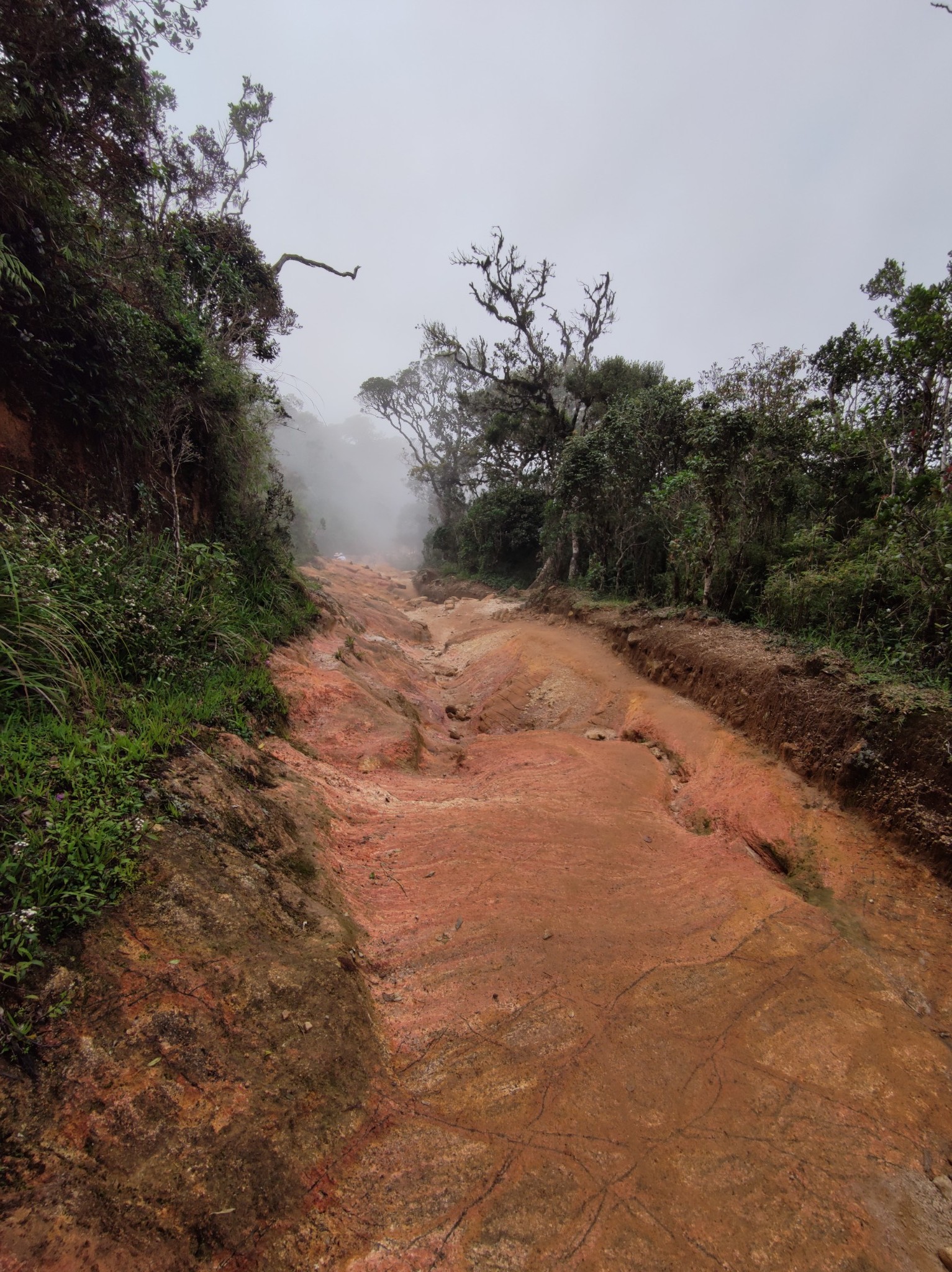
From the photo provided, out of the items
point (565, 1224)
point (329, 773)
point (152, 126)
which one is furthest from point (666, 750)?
point (152, 126)

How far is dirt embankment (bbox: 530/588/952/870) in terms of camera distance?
178 inches

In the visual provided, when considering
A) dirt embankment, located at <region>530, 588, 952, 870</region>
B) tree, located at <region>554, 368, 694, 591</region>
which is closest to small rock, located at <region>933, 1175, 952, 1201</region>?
dirt embankment, located at <region>530, 588, 952, 870</region>

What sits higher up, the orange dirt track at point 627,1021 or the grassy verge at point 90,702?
the grassy verge at point 90,702

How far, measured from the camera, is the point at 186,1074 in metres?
1.82

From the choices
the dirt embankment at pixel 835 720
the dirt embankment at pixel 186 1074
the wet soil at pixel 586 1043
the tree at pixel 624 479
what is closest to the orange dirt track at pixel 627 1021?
the wet soil at pixel 586 1043

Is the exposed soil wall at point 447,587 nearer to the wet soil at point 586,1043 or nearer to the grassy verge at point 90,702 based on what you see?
the grassy verge at point 90,702

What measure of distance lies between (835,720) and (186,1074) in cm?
630

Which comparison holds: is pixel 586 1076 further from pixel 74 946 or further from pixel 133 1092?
pixel 74 946

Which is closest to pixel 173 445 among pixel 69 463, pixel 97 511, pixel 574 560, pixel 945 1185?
pixel 69 463

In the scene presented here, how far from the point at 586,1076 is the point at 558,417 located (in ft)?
64.8

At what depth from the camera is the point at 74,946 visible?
6.38ft

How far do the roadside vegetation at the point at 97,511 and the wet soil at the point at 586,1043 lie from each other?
1.61ft

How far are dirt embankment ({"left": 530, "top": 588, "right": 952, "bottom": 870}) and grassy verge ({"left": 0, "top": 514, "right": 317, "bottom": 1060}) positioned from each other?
236 inches

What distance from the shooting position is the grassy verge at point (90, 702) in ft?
6.57
